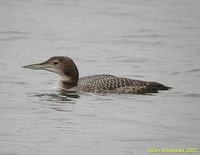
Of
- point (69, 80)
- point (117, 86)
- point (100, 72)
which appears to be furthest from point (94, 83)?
point (100, 72)

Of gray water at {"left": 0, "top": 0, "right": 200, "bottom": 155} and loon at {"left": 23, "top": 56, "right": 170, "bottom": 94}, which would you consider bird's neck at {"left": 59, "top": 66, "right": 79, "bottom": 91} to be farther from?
gray water at {"left": 0, "top": 0, "right": 200, "bottom": 155}

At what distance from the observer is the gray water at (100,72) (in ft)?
37.2

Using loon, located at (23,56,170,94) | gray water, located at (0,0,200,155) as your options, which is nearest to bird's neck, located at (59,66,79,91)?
loon, located at (23,56,170,94)

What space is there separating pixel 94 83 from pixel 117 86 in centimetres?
38

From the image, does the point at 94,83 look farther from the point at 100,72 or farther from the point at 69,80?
the point at 100,72

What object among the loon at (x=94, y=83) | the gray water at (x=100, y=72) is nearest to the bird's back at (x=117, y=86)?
the loon at (x=94, y=83)

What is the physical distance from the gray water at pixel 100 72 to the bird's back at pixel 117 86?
0.16 m

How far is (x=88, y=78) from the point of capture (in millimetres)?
14805

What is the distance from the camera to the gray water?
11.4 metres

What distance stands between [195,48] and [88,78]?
5167 mm

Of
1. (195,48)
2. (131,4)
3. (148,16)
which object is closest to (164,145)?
(195,48)

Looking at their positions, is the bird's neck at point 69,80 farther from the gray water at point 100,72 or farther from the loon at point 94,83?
the gray water at point 100,72

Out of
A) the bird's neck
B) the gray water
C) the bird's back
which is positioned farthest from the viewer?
the bird's neck

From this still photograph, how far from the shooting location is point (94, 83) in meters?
14.6
